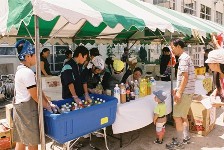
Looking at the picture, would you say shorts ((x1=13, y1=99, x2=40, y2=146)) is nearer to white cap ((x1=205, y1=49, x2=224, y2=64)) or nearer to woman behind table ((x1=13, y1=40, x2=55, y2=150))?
woman behind table ((x1=13, y1=40, x2=55, y2=150))

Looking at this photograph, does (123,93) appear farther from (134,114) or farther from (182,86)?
(182,86)

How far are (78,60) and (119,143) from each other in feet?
6.30

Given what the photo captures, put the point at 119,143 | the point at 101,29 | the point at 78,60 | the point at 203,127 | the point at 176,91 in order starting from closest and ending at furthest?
the point at 78,60, the point at 176,91, the point at 119,143, the point at 203,127, the point at 101,29

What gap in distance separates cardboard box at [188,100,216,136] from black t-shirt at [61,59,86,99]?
266 centimetres

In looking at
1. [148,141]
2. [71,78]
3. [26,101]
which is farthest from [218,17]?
[26,101]

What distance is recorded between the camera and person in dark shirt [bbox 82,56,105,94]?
4.25 meters

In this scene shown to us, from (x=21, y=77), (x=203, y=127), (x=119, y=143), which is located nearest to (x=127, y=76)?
(x=119, y=143)

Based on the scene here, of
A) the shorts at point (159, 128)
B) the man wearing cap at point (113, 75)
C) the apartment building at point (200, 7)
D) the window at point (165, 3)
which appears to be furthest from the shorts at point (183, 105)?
the window at point (165, 3)

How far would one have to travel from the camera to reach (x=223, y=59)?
2.70m

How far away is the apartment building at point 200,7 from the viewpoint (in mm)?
16172

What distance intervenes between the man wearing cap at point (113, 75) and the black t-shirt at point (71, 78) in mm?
521

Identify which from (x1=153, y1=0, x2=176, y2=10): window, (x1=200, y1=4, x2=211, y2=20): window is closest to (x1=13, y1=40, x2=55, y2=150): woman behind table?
(x1=153, y1=0, x2=176, y2=10): window

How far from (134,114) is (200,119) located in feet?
5.75

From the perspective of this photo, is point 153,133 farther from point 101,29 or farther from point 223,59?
point 101,29
